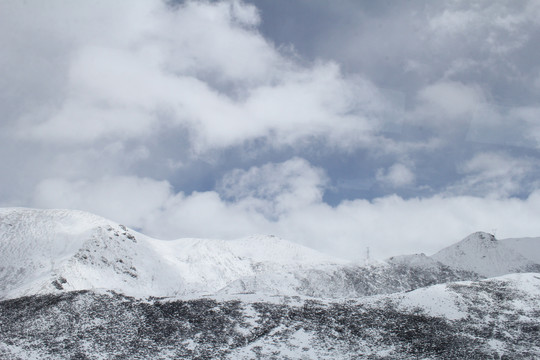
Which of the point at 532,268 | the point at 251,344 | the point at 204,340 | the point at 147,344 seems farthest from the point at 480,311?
the point at 532,268

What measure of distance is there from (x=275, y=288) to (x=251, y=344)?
8792cm

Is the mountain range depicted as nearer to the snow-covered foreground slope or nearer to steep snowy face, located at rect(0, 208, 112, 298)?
the snow-covered foreground slope

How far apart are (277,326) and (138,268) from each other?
4218 inches

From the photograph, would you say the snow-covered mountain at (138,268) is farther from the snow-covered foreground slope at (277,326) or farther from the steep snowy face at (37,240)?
the snow-covered foreground slope at (277,326)

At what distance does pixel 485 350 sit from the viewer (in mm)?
34594

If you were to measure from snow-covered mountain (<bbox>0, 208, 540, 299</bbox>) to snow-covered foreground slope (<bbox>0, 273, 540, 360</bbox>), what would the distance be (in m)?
61.9

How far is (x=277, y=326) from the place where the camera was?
39.4m

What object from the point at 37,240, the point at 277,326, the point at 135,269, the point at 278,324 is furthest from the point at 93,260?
the point at 277,326

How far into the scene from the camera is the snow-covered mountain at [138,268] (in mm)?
118062

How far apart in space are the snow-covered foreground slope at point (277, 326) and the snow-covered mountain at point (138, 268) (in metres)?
61.9

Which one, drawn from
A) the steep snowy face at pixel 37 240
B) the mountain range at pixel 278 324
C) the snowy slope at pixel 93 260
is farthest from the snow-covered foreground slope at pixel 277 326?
the steep snowy face at pixel 37 240

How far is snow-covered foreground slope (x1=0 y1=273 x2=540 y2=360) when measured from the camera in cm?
3462

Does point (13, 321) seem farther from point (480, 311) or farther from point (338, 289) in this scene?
point (338, 289)

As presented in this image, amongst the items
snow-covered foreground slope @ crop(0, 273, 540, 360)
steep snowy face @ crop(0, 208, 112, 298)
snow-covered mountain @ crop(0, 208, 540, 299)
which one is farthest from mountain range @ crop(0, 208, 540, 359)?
steep snowy face @ crop(0, 208, 112, 298)
